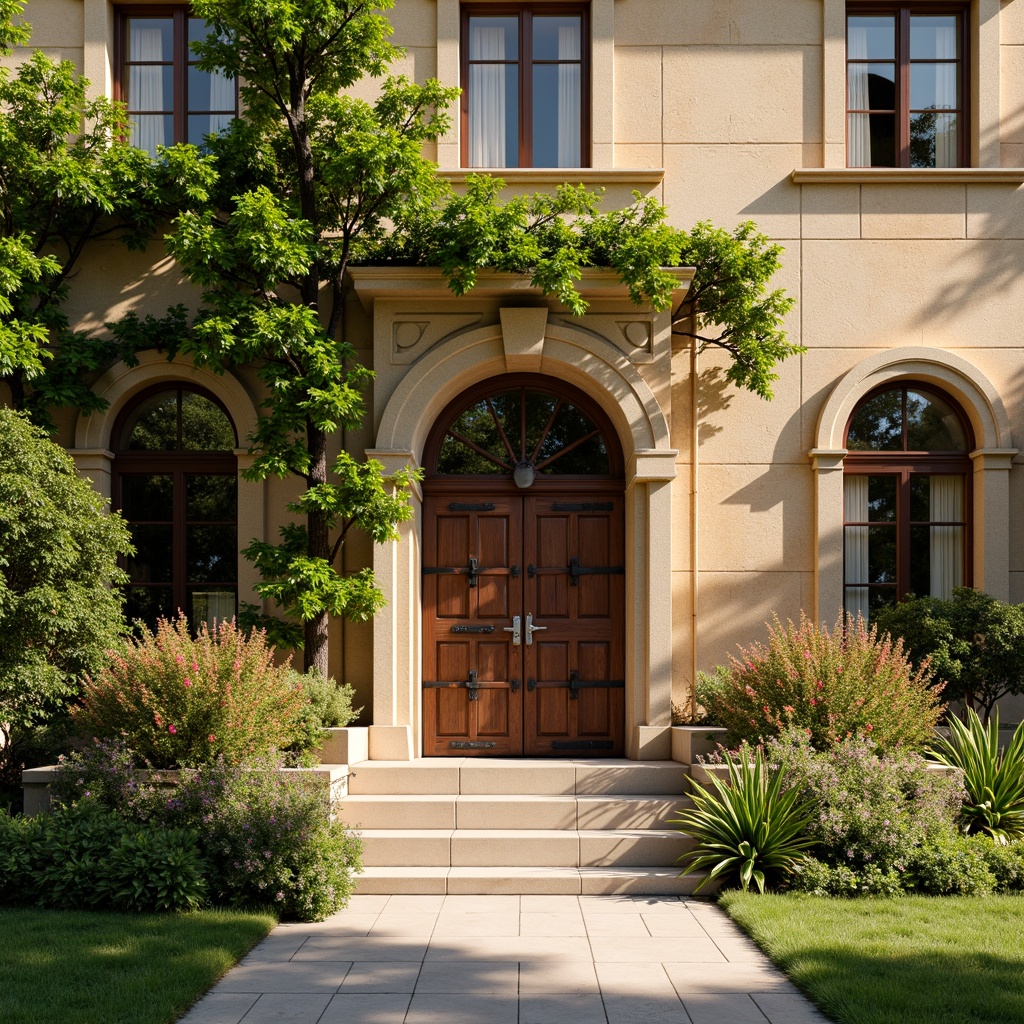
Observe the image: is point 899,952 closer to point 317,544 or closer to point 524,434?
point 317,544

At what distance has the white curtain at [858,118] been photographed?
10.3 metres

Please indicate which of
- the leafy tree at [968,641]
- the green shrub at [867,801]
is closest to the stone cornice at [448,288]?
the leafy tree at [968,641]

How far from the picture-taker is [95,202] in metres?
9.59

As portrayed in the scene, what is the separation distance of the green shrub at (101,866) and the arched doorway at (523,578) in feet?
10.6

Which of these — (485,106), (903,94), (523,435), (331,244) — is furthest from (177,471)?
(903,94)

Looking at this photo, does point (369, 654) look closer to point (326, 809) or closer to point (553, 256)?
point (326, 809)

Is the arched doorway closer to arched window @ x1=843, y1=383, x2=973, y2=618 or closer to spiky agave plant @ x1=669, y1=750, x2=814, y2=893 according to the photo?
spiky agave plant @ x1=669, y1=750, x2=814, y2=893

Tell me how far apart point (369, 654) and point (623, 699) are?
2426mm

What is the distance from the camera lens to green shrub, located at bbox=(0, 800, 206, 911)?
6.80 m

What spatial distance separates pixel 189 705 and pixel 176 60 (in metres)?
6.53

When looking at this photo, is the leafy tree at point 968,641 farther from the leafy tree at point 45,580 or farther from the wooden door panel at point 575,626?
the leafy tree at point 45,580

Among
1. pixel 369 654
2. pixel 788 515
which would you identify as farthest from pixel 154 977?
pixel 788 515

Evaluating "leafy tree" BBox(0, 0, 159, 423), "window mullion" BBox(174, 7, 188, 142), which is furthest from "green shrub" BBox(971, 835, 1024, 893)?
"window mullion" BBox(174, 7, 188, 142)

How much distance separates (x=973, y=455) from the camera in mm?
9953
